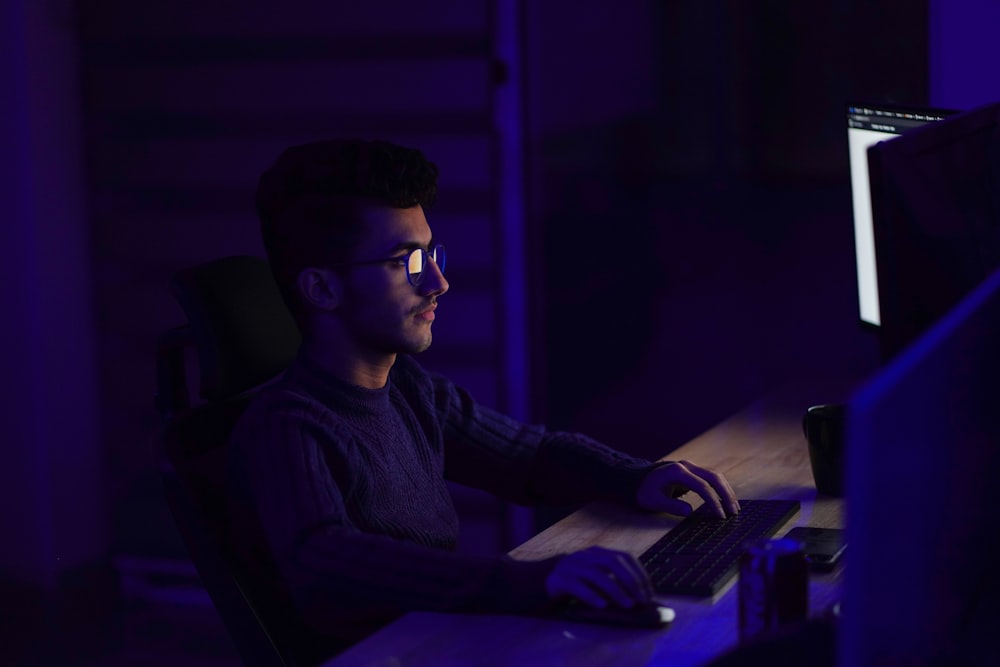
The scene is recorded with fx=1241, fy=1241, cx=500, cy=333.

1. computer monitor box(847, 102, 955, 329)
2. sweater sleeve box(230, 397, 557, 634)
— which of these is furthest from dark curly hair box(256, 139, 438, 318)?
computer monitor box(847, 102, 955, 329)

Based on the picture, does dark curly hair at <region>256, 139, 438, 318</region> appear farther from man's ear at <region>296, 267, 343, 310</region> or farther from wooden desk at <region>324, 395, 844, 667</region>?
wooden desk at <region>324, 395, 844, 667</region>

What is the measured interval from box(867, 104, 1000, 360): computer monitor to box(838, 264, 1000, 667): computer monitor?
A: 16cm

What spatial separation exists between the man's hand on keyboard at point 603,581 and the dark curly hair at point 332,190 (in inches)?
23.2

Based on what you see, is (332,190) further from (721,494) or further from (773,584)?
(773,584)

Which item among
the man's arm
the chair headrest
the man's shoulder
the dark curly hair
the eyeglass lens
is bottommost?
the man's arm

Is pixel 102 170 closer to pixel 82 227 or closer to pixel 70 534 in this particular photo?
pixel 82 227

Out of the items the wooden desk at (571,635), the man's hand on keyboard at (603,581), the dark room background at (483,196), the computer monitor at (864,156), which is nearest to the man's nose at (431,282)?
the wooden desk at (571,635)

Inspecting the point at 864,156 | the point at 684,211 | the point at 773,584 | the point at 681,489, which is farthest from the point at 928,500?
the point at 684,211

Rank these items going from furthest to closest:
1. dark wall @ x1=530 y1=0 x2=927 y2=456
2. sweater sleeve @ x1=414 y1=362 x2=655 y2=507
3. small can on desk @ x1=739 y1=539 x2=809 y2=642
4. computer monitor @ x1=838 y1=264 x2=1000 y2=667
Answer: dark wall @ x1=530 y1=0 x2=927 y2=456 < sweater sleeve @ x1=414 y1=362 x2=655 y2=507 < small can on desk @ x1=739 y1=539 x2=809 y2=642 < computer monitor @ x1=838 y1=264 x2=1000 y2=667

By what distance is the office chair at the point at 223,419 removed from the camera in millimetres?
1494

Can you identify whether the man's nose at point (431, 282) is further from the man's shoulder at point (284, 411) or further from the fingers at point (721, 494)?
the fingers at point (721, 494)

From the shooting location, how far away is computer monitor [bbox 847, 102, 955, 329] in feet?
6.99

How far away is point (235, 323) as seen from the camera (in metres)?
1.62

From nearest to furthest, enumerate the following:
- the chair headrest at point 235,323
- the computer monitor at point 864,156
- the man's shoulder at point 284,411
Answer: the man's shoulder at point 284,411 < the chair headrest at point 235,323 < the computer monitor at point 864,156
